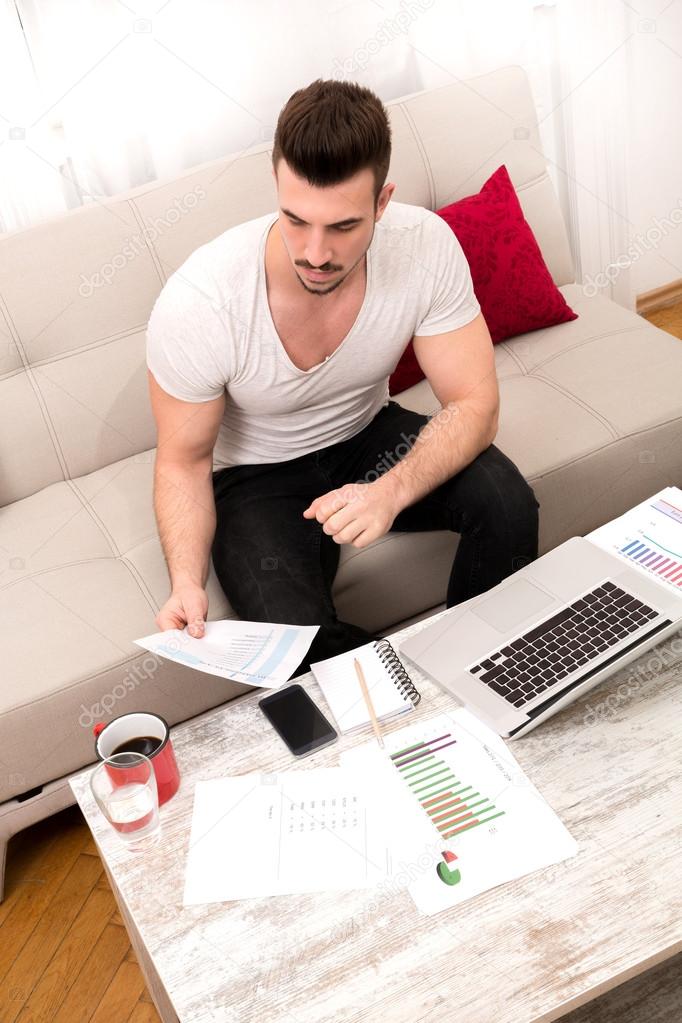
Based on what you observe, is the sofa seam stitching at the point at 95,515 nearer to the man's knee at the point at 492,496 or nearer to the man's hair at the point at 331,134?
the man's knee at the point at 492,496

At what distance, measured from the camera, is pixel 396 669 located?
1.33 m

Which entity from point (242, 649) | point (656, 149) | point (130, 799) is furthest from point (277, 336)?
point (656, 149)

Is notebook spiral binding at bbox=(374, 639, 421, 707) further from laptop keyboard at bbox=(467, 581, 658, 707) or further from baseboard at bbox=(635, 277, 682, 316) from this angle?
baseboard at bbox=(635, 277, 682, 316)

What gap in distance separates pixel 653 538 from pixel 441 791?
1.71ft

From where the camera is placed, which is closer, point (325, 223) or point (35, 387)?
point (325, 223)

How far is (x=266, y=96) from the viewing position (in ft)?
7.35

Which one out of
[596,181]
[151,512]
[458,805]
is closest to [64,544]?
[151,512]

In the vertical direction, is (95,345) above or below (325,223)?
below

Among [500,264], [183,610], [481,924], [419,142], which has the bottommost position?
[481,924]

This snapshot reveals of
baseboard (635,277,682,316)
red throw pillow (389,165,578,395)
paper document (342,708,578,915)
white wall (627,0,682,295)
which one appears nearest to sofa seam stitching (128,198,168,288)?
red throw pillow (389,165,578,395)

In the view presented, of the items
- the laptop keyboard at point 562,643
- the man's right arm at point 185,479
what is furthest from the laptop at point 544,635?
the man's right arm at point 185,479

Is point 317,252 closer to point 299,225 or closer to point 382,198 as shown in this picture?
point 299,225

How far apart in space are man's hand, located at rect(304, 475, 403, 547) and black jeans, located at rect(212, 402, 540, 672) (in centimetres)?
13

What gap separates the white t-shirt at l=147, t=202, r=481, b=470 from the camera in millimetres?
1565
